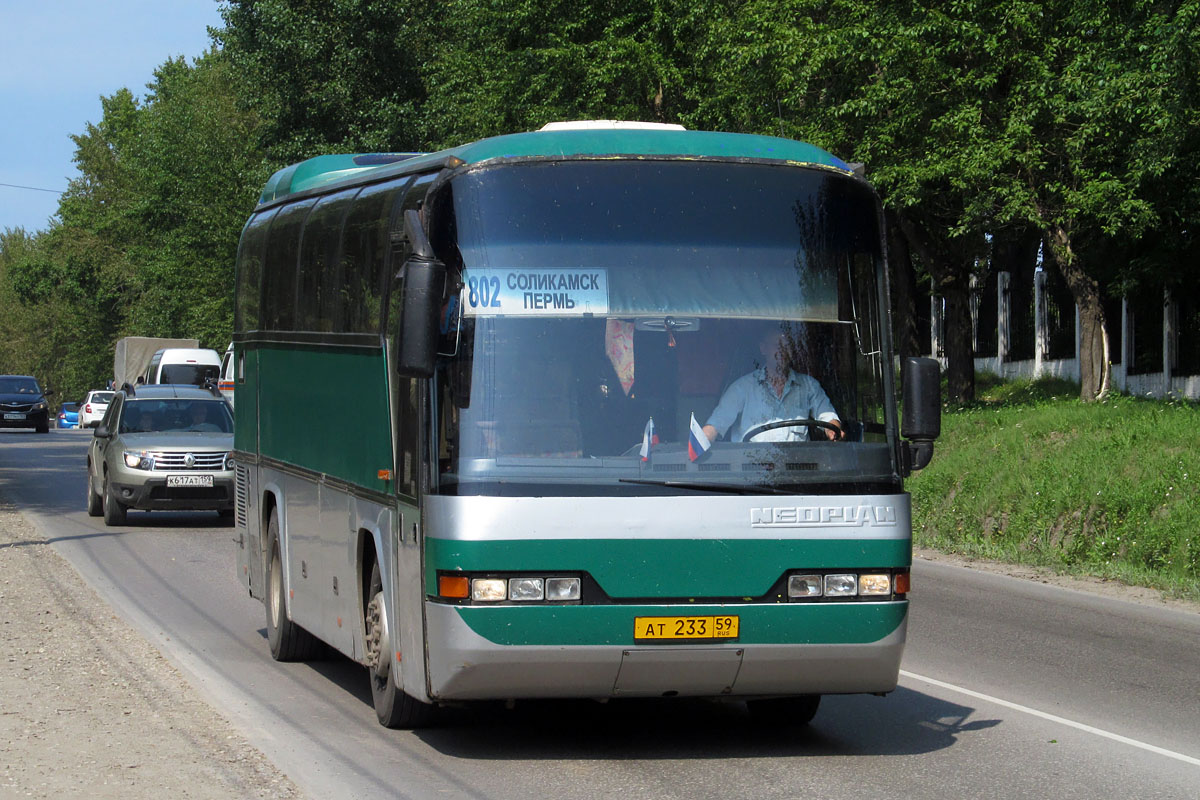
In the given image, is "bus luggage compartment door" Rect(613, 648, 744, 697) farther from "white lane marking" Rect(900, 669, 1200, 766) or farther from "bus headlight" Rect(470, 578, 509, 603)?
"white lane marking" Rect(900, 669, 1200, 766)

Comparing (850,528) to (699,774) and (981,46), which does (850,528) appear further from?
(981,46)

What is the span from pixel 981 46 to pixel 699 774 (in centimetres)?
1967

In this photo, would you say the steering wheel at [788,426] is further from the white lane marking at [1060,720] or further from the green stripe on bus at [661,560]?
the white lane marking at [1060,720]

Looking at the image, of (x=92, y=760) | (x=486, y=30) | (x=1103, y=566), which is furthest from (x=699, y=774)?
(x=486, y=30)

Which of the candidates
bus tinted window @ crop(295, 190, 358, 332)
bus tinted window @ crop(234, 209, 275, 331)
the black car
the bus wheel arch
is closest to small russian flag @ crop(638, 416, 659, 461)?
the bus wheel arch

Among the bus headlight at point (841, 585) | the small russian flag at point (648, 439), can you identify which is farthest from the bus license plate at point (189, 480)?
the bus headlight at point (841, 585)

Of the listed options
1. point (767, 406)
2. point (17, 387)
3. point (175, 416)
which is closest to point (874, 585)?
point (767, 406)

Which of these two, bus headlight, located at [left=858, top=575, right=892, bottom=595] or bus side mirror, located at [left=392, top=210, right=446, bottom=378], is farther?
bus headlight, located at [left=858, top=575, right=892, bottom=595]

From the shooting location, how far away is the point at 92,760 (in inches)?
290

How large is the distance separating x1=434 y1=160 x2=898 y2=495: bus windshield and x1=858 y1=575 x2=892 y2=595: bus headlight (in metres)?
0.44

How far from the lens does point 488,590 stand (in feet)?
23.2

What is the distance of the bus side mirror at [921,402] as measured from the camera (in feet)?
25.0

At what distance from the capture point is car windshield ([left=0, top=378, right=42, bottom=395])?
2419 inches

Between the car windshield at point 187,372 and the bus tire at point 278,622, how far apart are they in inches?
1535
